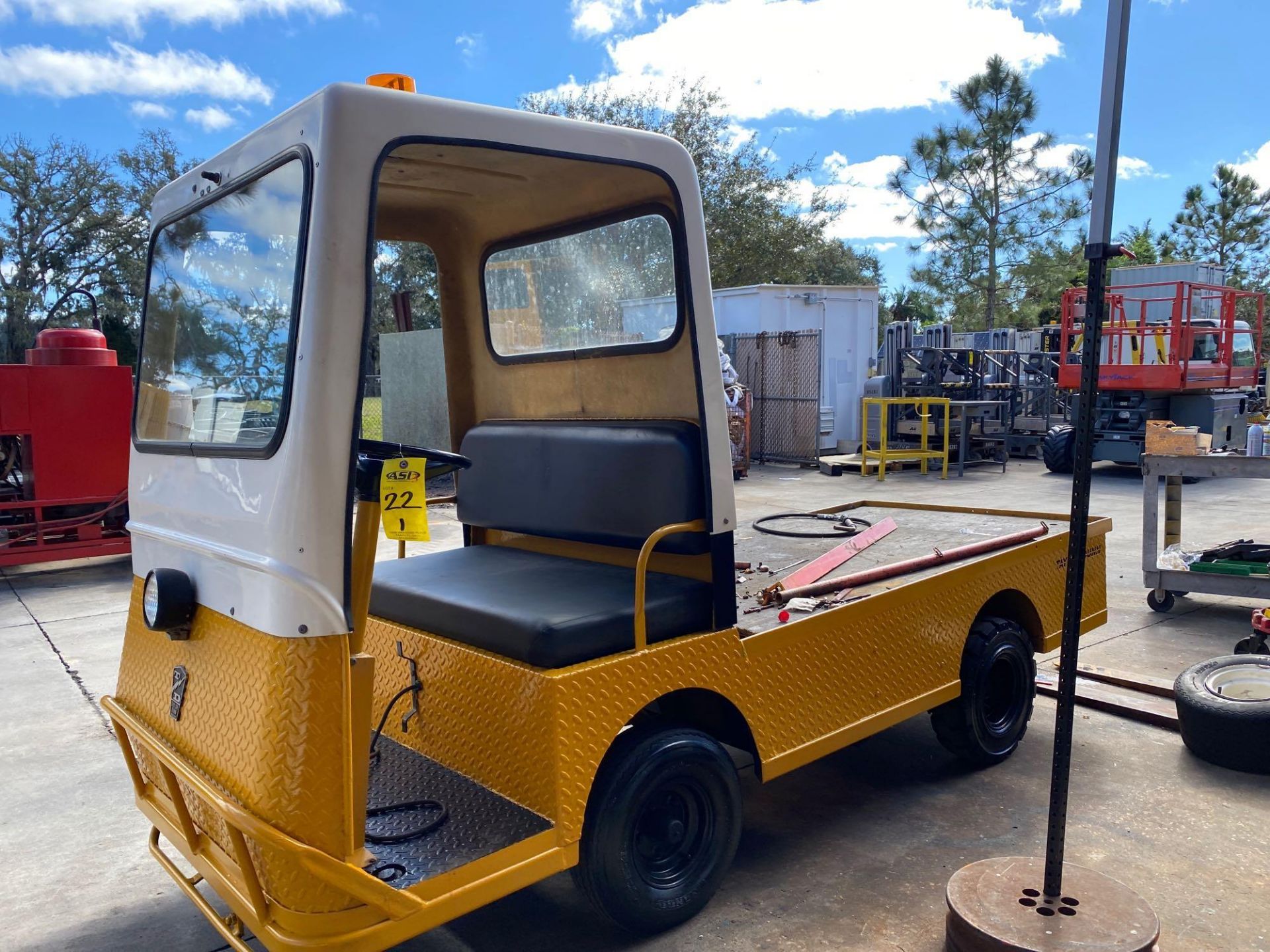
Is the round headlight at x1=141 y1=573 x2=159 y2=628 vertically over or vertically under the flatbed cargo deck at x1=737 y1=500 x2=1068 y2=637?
over

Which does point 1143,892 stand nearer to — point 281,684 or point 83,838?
point 281,684

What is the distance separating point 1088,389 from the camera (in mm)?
2547

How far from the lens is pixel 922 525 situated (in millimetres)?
4789

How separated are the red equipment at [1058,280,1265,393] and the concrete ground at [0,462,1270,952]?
29.0ft

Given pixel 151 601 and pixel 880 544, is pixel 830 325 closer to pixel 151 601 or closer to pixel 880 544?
pixel 880 544

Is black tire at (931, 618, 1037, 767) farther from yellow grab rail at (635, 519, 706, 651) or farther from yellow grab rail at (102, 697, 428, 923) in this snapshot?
yellow grab rail at (102, 697, 428, 923)

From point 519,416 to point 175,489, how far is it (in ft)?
4.88

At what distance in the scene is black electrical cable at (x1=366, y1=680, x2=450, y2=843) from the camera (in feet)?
8.14

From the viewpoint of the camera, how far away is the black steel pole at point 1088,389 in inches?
94.9

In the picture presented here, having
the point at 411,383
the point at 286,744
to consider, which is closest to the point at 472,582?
the point at 286,744

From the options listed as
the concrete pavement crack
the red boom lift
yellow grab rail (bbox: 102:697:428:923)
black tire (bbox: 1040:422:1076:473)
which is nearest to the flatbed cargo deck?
yellow grab rail (bbox: 102:697:428:923)

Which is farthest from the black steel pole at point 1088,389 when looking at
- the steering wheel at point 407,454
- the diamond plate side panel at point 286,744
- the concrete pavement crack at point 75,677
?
the concrete pavement crack at point 75,677

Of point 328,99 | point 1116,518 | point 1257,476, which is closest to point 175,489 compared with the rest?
point 328,99

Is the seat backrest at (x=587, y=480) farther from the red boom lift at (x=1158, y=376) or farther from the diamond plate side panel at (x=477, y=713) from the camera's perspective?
the red boom lift at (x=1158, y=376)
